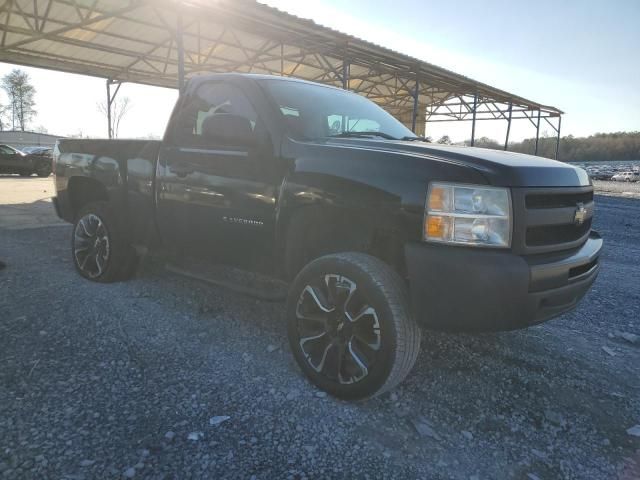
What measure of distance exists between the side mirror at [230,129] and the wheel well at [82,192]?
206 cm

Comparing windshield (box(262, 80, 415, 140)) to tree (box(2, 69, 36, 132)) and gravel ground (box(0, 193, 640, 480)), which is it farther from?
tree (box(2, 69, 36, 132))

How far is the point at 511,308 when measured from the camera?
2027 millimetres

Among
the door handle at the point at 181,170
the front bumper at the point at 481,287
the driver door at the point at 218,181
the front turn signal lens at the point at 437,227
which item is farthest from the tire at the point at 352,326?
the door handle at the point at 181,170

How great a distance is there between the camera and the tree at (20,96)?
6911cm

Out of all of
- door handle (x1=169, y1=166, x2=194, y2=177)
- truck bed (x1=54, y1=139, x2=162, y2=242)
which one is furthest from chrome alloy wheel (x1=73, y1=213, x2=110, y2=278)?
door handle (x1=169, y1=166, x2=194, y2=177)

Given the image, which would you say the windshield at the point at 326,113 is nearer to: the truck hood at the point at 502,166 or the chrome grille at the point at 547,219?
the truck hood at the point at 502,166

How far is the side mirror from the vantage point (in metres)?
2.77

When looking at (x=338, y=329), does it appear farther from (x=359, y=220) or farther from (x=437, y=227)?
(x=437, y=227)

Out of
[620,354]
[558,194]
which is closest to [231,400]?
[558,194]

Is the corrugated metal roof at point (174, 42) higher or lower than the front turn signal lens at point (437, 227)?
higher

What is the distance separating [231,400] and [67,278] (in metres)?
2.94

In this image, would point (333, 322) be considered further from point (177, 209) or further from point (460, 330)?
point (177, 209)

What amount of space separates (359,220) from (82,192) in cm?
347

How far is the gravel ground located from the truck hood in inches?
48.2
